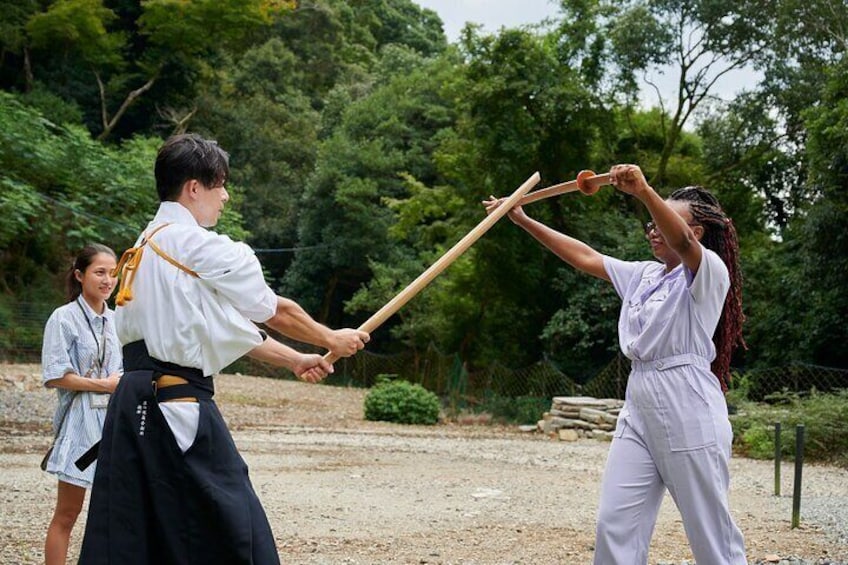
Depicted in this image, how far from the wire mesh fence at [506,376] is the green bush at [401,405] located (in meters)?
2.58

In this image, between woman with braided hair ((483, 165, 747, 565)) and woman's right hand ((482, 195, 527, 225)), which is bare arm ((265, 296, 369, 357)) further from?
woman's right hand ((482, 195, 527, 225))

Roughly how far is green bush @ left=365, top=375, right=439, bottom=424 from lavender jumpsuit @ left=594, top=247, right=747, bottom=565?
14686mm

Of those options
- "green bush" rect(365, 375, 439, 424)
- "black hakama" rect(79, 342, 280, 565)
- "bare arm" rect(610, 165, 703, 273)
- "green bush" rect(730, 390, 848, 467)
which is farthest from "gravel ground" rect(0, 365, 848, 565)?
"bare arm" rect(610, 165, 703, 273)

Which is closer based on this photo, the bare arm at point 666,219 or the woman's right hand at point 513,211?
the bare arm at point 666,219

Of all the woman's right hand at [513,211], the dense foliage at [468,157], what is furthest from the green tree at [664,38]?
the woman's right hand at [513,211]

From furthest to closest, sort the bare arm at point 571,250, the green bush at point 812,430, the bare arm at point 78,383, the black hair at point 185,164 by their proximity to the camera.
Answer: the green bush at point 812,430, the bare arm at point 78,383, the bare arm at point 571,250, the black hair at point 185,164

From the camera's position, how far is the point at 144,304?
127 inches

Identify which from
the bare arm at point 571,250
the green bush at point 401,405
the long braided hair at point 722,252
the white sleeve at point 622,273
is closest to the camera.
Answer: the long braided hair at point 722,252

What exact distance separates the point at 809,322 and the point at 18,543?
15246 mm

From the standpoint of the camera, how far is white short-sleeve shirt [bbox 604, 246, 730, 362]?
3.60 meters

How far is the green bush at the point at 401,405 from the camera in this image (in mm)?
18391

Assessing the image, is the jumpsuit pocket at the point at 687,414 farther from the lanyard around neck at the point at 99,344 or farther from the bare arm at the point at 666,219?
the lanyard around neck at the point at 99,344

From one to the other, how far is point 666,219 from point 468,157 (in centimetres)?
2046

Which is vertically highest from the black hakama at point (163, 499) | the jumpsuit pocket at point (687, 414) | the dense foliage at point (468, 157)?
the dense foliage at point (468, 157)
